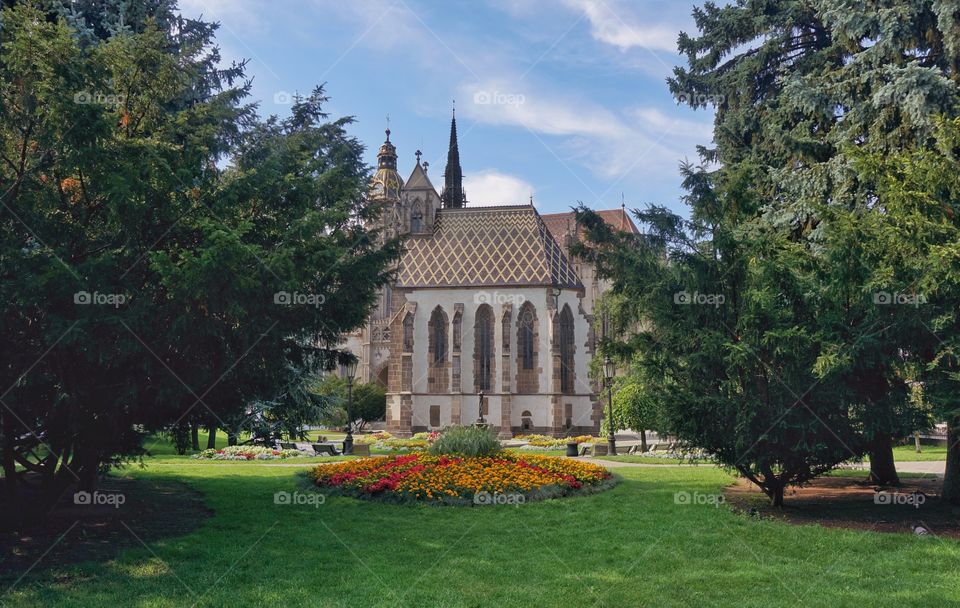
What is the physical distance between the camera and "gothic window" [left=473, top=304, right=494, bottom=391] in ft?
148

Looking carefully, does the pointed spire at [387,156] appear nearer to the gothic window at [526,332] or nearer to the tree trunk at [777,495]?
the gothic window at [526,332]

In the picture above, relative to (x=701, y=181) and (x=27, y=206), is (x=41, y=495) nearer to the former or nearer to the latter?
(x=27, y=206)

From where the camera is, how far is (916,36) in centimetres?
1320

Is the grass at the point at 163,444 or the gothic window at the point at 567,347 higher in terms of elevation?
the gothic window at the point at 567,347

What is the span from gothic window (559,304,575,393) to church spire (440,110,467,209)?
2313cm

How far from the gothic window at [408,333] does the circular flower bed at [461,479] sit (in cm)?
2763

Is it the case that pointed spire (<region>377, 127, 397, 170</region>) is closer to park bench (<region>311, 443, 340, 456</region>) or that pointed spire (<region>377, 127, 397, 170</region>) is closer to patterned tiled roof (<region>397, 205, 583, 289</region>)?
patterned tiled roof (<region>397, 205, 583, 289</region>)

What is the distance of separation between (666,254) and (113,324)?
9026mm

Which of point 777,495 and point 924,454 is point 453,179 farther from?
point 777,495

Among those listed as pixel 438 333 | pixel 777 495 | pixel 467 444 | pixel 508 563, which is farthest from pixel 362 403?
pixel 508 563

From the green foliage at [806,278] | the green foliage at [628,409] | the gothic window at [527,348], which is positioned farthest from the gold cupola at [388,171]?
the green foliage at [806,278]

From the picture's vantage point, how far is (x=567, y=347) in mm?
45500

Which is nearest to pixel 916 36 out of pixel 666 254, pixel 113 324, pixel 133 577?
pixel 666 254

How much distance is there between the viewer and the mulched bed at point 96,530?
A: 8.68 metres
